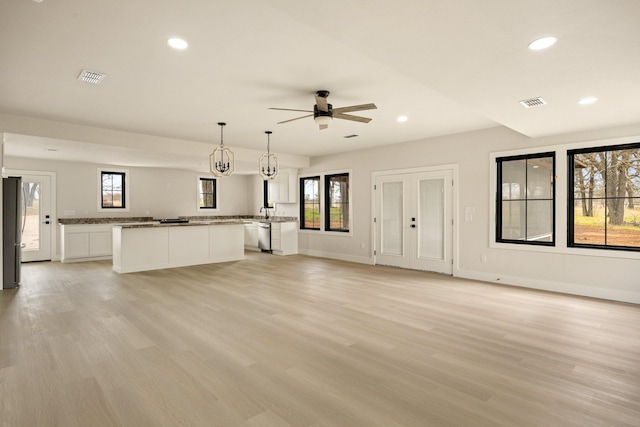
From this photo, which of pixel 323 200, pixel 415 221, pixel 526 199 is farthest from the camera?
pixel 323 200

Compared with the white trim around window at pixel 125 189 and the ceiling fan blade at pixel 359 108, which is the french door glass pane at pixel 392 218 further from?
the white trim around window at pixel 125 189

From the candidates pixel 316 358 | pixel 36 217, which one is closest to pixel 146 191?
pixel 36 217

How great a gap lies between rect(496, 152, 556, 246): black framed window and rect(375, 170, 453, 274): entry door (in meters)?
0.90

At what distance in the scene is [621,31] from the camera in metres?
2.23

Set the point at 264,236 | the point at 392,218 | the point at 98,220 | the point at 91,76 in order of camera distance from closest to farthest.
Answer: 1. the point at 91,76
2. the point at 392,218
3. the point at 98,220
4. the point at 264,236

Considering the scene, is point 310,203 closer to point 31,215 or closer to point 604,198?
point 604,198

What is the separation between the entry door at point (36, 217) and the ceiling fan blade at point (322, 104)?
7785 millimetres

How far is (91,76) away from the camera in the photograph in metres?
3.55

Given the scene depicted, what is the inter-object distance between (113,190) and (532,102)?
9.63 metres

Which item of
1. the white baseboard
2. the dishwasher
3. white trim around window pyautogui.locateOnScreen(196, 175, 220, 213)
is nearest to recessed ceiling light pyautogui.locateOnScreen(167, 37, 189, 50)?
the white baseboard

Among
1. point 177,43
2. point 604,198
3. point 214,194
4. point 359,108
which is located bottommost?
point 604,198

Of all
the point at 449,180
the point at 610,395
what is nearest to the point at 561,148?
the point at 449,180

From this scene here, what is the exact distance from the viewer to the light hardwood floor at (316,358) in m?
2.12

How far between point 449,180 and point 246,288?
162 inches
